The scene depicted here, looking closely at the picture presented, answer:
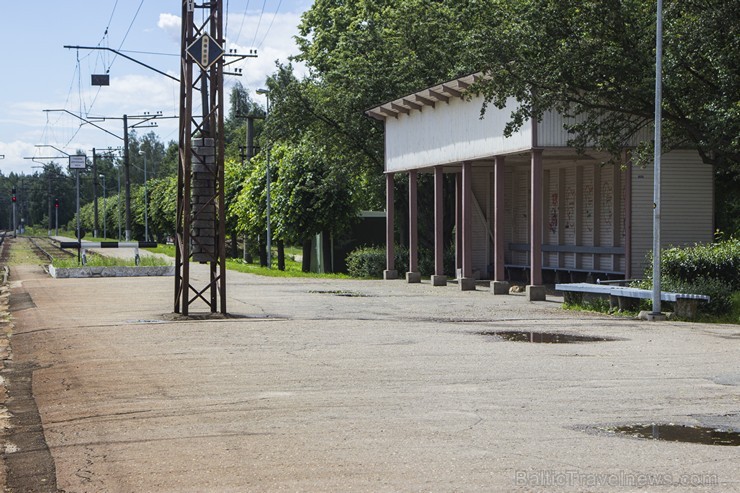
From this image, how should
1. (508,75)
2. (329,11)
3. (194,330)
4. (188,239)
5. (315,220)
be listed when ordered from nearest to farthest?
(194,330)
(188,239)
(508,75)
(315,220)
(329,11)

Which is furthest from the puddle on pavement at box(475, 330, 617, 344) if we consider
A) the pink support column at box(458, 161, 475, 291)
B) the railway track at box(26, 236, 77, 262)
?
the railway track at box(26, 236, 77, 262)

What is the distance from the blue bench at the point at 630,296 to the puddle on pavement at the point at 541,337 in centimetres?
358

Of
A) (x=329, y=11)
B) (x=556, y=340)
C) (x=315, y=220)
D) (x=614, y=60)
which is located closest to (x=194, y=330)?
(x=556, y=340)

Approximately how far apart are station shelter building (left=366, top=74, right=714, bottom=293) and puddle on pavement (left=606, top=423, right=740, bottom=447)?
17816mm

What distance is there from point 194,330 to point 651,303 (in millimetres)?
8983

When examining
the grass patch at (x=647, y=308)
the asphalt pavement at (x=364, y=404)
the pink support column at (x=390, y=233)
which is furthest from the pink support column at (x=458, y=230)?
the asphalt pavement at (x=364, y=404)

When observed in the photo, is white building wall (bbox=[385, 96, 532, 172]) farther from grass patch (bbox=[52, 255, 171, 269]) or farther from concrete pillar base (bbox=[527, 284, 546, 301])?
grass patch (bbox=[52, 255, 171, 269])

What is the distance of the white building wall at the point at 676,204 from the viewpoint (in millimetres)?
27312

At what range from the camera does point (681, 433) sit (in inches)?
356

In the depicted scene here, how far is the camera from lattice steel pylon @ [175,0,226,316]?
21469mm

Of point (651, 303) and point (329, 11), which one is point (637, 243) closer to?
point (651, 303)

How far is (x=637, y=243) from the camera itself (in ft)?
90.3

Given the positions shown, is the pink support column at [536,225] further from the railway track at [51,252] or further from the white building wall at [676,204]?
the railway track at [51,252]

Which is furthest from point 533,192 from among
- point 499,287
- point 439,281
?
point 439,281
